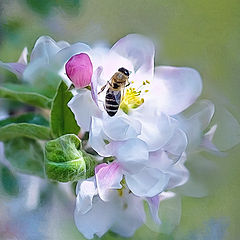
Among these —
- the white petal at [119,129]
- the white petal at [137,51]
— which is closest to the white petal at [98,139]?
the white petal at [119,129]

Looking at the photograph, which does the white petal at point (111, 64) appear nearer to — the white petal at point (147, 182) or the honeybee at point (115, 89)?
the honeybee at point (115, 89)

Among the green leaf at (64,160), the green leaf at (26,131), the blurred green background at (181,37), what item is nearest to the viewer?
the green leaf at (64,160)

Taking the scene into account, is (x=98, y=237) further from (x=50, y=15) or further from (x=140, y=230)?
(x=50, y=15)

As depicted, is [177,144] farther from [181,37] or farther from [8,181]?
[181,37]

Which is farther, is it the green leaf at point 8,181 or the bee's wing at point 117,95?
the green leaf at point 8,181

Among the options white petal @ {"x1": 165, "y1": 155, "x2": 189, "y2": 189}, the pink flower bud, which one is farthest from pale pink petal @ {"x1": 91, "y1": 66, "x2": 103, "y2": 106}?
white petal @ {"x1": 165, "y1": 155, "x2": 189, "y2": 189}

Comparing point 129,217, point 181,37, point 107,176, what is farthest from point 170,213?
point 181,37

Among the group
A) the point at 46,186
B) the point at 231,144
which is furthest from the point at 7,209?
the point at 231,144
